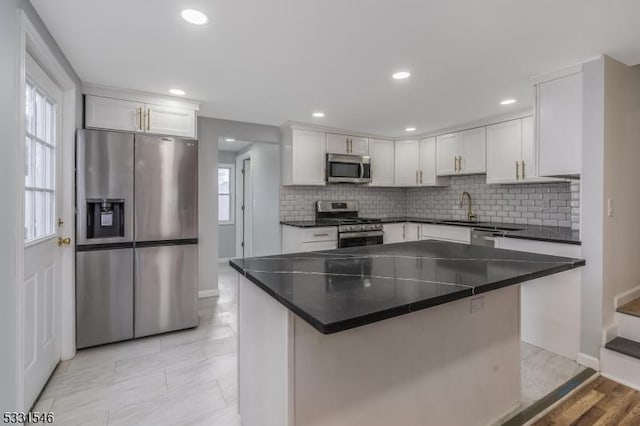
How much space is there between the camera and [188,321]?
3.04 m

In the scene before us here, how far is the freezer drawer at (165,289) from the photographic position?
111 inches

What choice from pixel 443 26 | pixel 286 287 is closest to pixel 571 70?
pixel 443 26

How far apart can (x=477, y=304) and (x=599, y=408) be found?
115 centimetres

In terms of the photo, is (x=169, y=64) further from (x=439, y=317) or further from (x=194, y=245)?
(x=439, y=317)

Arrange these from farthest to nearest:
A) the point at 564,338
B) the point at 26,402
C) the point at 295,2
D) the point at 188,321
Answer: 1. the point at 188,321
2. the point at 564,338
3. the point at 26,402
4. the point at 295,2

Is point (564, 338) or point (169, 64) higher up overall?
point (169, 64)

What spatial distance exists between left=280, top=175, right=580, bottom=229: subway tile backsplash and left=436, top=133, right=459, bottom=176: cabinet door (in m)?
0.34

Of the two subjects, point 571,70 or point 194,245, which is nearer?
point 571,70

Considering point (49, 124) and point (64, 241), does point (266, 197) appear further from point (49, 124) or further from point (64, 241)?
point (49, 124)

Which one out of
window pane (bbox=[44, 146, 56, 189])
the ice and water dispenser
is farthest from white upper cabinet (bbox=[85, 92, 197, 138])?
the ice and water dispenser

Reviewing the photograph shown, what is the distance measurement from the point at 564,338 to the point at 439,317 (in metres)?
1.77

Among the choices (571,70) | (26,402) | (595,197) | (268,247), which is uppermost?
(571,70)

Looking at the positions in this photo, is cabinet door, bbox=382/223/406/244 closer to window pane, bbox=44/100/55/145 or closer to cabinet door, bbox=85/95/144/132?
cabinet door, bbox=85/95/144/132

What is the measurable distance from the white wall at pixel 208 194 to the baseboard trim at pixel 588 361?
12.0 feet
